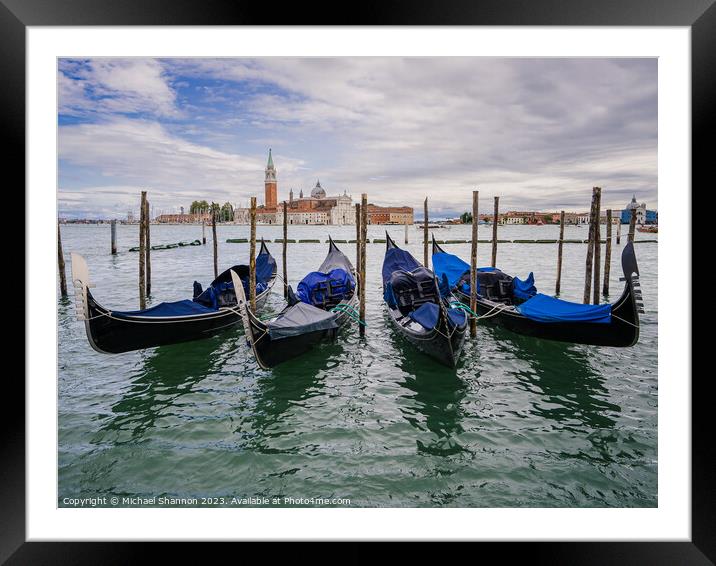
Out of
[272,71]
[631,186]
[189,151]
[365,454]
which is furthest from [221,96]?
[631,186]

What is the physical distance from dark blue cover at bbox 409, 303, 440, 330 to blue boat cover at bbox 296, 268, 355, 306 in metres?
1.93

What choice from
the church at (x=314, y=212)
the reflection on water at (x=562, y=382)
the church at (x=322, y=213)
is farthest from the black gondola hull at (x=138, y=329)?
the church at (x=314, y=212)

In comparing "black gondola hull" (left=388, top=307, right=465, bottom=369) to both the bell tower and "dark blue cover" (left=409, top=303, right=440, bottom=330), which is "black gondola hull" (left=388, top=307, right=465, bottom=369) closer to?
"dark blue cover" (left=409, top=303, right=440, bottom=330)

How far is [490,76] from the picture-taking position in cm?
362

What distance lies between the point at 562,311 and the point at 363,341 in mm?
2460

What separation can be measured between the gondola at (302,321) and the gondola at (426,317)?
0.73 meters

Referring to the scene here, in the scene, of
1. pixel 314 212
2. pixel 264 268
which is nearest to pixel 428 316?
pixel 264 268

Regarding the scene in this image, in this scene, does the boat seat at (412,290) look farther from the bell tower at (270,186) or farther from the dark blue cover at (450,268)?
the bell tower at (270,186)
